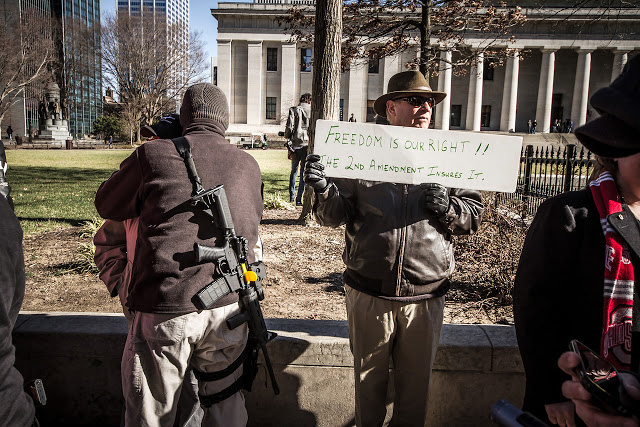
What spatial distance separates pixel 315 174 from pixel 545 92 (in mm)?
55228

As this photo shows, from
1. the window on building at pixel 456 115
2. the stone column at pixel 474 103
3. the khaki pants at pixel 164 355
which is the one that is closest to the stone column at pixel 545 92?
the stone column at pixel 474 103

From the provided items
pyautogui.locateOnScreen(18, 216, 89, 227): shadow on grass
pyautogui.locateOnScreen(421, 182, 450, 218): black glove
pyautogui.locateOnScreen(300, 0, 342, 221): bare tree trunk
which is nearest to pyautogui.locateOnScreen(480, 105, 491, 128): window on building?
pyautogui.locateOnScreen(300, 0, 342, 221): bare tree trunk

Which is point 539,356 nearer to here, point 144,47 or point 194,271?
point 194,271

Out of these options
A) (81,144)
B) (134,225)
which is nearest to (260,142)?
(81,144)

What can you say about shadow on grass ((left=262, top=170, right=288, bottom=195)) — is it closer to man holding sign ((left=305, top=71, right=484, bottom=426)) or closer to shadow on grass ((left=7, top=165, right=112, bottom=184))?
shadow on grass ((left=7, top=165, right=112, bottom=184))

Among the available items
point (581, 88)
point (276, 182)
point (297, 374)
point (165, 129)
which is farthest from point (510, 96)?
point (165, 129)

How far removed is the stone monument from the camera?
1682 inches

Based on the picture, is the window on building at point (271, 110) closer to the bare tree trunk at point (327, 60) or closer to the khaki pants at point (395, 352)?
the bare tree trunk at point (327, 60)

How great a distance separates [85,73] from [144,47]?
9.54m

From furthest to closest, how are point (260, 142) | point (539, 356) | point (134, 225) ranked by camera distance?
point (260, 142), point (134, 225), point (539, 356)

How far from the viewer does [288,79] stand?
52.4 meters

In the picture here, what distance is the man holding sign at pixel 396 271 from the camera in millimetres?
2367

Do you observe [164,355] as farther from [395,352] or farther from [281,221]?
[281,221]

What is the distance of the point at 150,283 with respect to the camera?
2107 mm
